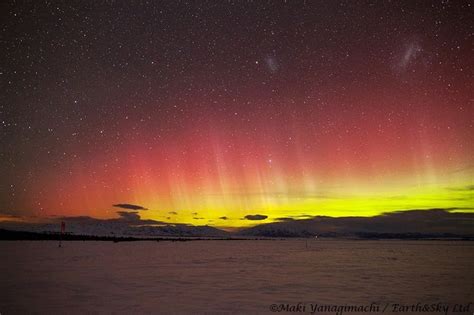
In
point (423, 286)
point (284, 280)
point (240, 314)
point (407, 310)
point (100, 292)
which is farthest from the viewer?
point (284, 280)

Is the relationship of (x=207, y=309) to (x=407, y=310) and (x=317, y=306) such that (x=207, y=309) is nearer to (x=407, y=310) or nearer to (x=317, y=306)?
(x=317, y=306)

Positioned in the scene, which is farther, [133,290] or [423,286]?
[423,286]

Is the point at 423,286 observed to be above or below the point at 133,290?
below

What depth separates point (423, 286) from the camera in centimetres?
2667

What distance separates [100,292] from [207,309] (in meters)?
7.21

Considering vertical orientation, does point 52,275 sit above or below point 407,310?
above

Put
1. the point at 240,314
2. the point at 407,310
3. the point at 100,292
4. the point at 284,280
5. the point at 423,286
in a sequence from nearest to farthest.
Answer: the point at 240,314
the point at 407,310
the point at 100,292
the point at 423,286
the point at 284,280

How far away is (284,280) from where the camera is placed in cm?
2888

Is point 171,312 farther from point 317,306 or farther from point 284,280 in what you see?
point 284,280

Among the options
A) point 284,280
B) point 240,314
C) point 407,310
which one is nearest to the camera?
point 240,314

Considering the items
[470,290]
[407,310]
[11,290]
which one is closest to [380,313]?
[407,310]

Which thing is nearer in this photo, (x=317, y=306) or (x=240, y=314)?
(x=240, y=314)

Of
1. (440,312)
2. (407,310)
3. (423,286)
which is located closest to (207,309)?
(407,310)

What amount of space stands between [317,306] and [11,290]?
1556 cm
